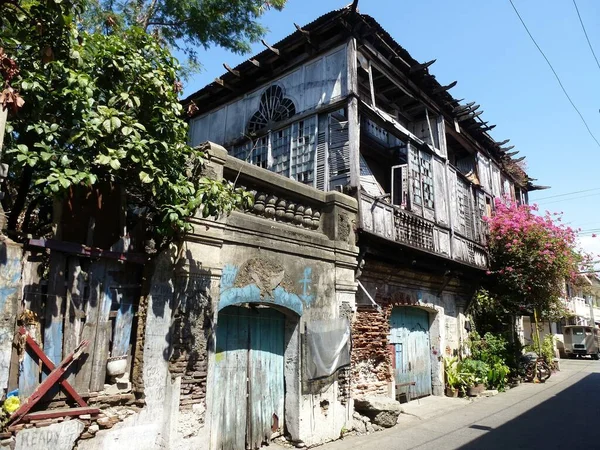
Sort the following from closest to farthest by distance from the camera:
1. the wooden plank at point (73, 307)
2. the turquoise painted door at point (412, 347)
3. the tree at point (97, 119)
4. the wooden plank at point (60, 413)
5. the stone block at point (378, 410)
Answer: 1. the wooden plank at point (60, 413)
2. the tree at point (97, 119)
3. the wooden plank at point (73, 307)
4. the stone block at point (378, 410)
5. the turquoise painted door at point (412, 347)

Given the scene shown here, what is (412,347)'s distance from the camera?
34.0 feet

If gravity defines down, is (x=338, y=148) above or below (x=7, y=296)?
above

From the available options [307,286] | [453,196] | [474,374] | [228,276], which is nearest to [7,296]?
[228,276]

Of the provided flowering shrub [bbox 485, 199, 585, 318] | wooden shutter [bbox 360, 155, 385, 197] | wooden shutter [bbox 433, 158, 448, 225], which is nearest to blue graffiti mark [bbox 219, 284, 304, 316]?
wooden shutter [bbox 360, 155, 385, 197]

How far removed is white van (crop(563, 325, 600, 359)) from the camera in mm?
28625

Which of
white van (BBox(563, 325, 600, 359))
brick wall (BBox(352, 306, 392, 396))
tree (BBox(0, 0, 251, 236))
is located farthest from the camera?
white van (BBox(563, 325, 600, 359))

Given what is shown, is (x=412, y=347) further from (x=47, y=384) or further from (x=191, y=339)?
(x=47, y=384)

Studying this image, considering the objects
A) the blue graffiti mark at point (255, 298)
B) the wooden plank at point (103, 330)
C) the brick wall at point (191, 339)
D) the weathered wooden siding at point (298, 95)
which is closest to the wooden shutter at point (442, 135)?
the weathered wooden siding at point (298, 95)

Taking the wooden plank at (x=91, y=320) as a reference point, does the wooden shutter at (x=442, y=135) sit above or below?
above

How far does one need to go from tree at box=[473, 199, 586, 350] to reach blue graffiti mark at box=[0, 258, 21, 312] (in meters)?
12.1

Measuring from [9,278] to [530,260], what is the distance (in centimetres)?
1274

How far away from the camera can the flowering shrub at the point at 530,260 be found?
41.9 ft

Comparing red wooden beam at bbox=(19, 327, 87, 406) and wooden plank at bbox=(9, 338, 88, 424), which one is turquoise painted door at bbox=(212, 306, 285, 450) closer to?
red wooden beam at bbox=(19, 327, 87, 406)

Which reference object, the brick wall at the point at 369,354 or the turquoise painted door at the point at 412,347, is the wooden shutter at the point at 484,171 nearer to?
the turquoise painted door at the point at 412,347
